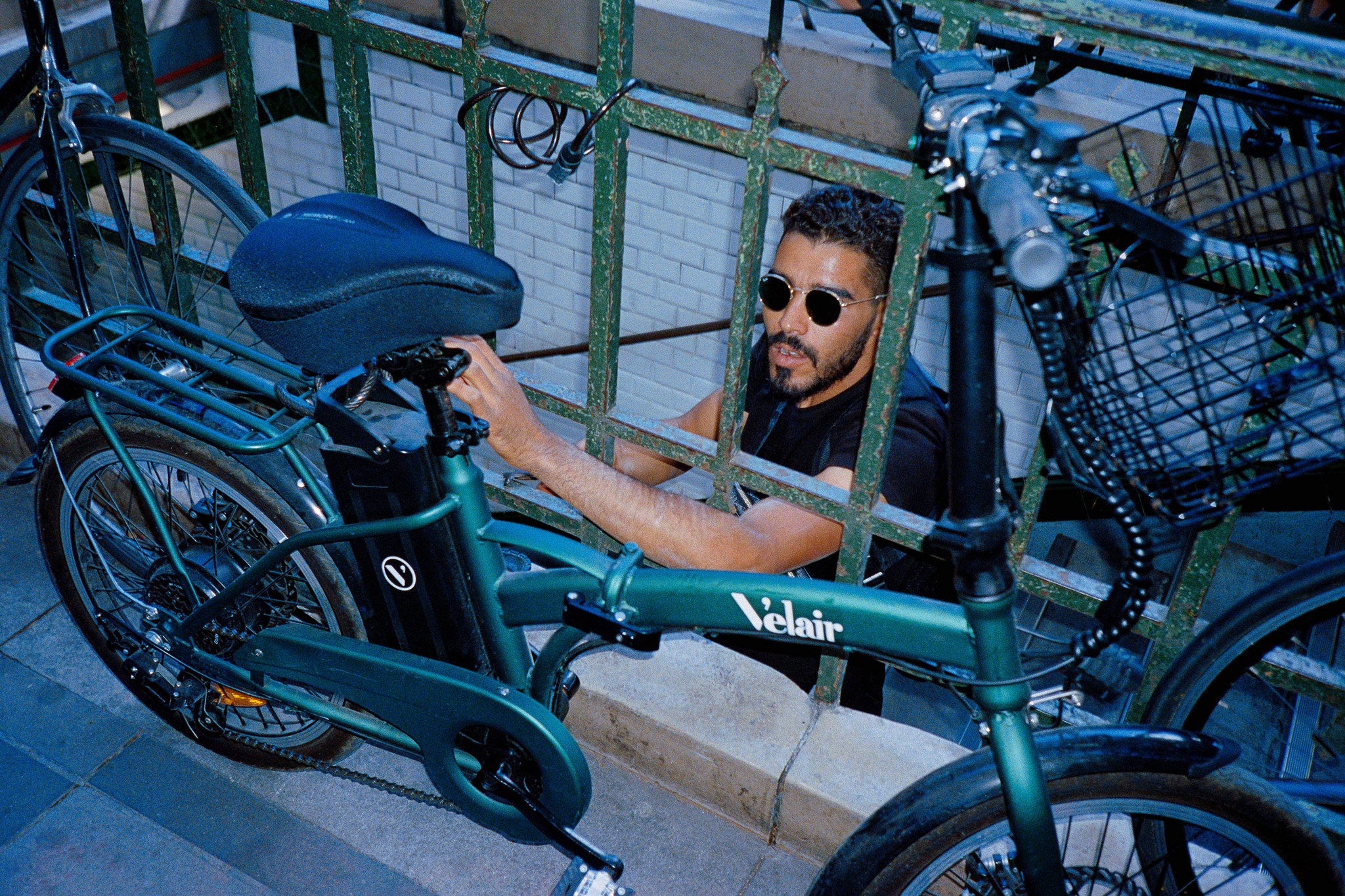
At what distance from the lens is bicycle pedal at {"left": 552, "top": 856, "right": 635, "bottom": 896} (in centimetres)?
214

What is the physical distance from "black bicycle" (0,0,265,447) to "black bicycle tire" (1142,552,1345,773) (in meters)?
1.99

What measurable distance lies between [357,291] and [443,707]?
85cm

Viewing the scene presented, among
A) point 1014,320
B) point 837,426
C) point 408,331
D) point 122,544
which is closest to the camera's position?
point 408,331

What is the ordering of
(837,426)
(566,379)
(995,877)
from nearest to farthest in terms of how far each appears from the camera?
(995,877) → (837,426) → (566,379)

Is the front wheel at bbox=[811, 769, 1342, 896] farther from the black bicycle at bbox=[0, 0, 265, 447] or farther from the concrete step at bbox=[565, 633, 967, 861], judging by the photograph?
the black bicycle at bbox=[0, 0, 265, 447]

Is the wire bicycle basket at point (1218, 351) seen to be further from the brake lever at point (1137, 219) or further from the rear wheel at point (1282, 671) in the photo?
Answer: the rear wheel at point (1282, 671)

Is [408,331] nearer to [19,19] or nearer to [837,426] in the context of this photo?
[837,426]

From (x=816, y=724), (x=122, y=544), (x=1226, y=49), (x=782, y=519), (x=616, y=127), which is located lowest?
(x=816, y=724)

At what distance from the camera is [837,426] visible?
2.29 meters

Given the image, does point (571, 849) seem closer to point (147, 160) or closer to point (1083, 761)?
point (1083, 761)

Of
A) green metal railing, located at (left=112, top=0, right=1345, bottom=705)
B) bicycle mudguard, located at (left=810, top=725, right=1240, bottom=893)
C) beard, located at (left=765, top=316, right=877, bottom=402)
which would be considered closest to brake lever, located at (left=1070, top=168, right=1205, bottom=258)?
green metal railing, located at (left=112, top=0, right=1345, bottom=705)

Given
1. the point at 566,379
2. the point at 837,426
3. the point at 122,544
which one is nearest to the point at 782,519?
the point at 837,426

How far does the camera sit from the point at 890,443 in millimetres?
A: 2041

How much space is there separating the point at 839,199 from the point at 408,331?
98 centimetres
